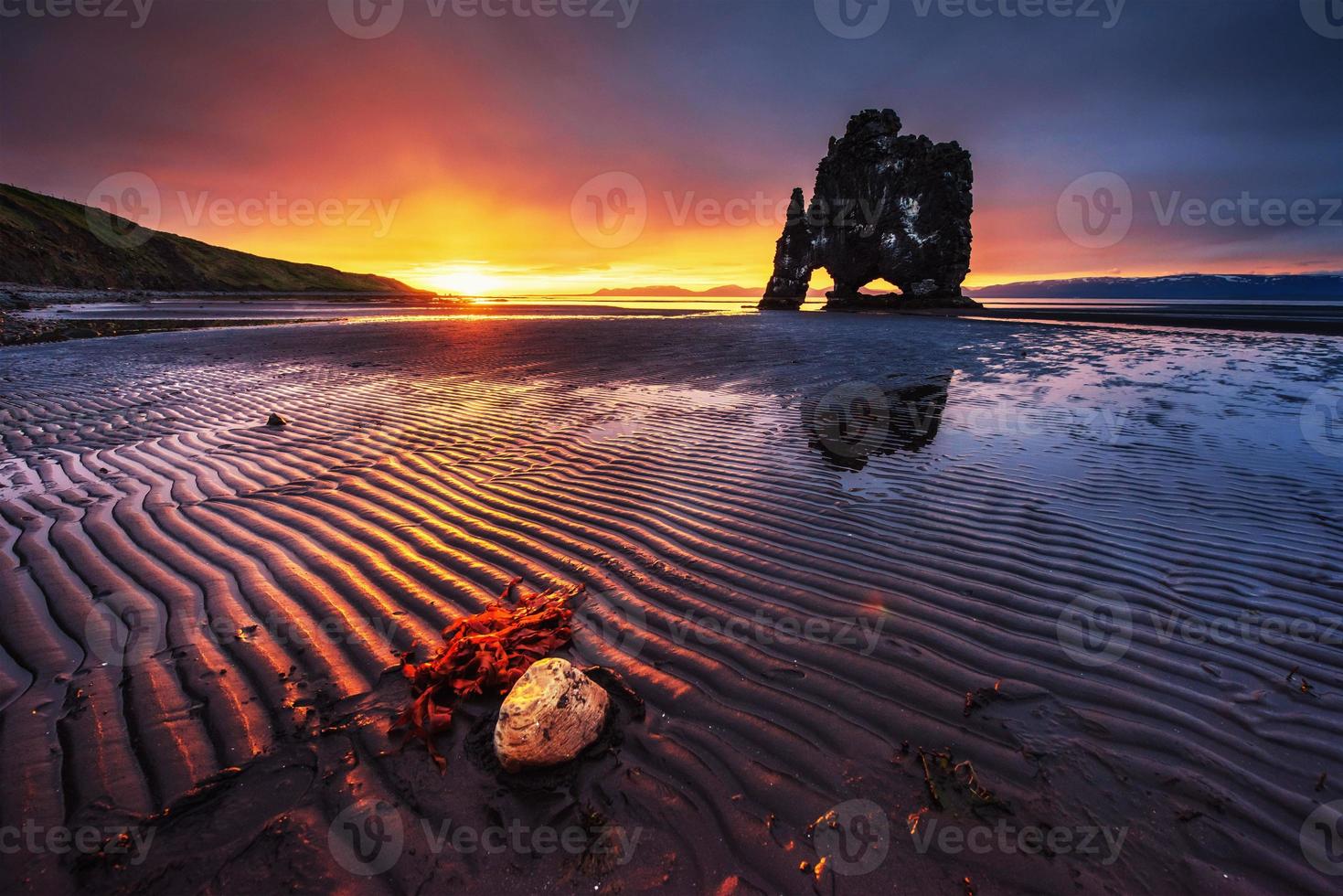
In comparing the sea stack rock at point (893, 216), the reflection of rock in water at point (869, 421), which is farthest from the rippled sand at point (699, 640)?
the sea stack rock at point (893, 216)

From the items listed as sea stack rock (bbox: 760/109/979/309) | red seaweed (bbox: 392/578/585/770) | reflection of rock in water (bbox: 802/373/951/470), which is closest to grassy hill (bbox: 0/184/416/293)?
reflection of rock in water (bbox: 802/373/951/470)

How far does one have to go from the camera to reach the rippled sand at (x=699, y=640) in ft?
6.96

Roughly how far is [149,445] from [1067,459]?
13.4 metres

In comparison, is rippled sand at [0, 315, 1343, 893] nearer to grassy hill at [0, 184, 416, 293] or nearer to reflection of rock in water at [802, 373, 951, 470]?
reflection of rock in water at [802, 373, 951, 470]

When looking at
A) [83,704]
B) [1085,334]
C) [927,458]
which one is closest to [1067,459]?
[927,458]

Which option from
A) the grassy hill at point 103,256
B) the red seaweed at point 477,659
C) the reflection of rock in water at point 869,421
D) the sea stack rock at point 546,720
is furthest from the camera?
the grassy hill at point 103,256

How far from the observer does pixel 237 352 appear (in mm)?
18000

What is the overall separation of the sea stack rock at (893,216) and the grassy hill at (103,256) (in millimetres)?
91996

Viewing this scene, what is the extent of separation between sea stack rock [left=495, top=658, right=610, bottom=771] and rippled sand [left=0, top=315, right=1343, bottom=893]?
153mm

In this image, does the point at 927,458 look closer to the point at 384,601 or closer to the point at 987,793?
the point at 987,793

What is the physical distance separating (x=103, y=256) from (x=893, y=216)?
110769 mm

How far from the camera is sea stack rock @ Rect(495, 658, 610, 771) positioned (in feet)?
7.87

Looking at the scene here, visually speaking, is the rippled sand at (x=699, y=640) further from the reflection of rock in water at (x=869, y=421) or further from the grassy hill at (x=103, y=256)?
the grassy hill at (x=103, y=256)

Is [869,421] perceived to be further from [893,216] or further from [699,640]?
[893,216]
